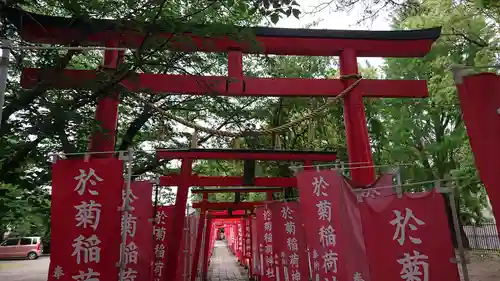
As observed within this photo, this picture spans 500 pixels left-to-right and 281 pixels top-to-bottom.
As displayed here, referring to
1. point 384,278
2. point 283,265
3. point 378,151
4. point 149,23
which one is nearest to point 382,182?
point 384,278

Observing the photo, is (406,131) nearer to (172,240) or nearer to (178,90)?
(172,240)

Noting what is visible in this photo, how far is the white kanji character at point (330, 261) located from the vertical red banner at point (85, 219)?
3209mm

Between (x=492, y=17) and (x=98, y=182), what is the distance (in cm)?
921

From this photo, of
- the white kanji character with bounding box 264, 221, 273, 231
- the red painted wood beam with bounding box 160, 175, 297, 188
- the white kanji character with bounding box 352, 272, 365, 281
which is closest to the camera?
the white kanji character with bounding box 352, 272, 365, 281

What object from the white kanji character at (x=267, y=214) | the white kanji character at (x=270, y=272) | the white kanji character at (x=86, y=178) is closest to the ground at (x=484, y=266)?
the white kanji character at (x=270, y=272)

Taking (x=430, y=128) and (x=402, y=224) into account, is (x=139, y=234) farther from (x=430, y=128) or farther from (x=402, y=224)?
(x=430, y=128)

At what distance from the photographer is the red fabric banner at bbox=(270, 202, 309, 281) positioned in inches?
357

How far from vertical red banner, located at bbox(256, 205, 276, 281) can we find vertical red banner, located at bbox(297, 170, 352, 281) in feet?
12.8

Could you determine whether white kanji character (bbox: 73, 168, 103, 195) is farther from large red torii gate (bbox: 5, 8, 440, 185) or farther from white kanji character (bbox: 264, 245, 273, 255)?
white kanji character (bbox: 264, 245, 273, 255)

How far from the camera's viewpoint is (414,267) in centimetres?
425

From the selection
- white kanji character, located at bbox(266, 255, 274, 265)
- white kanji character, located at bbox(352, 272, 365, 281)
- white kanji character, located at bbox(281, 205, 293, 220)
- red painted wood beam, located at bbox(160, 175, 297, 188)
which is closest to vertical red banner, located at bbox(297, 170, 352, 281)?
white kanji character, located at bbox(352, 272, 365, 281)

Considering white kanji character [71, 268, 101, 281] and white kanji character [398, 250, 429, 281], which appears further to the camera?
white kanji character [71, 268, 101, 281]

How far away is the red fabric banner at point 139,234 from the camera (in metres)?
6.86

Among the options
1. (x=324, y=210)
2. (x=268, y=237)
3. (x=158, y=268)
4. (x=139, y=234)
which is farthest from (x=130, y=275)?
(x=268, y=237)
